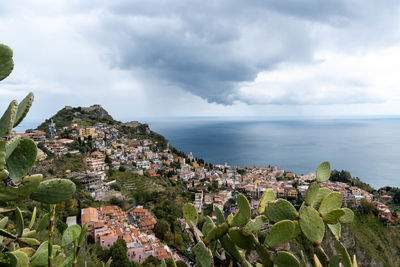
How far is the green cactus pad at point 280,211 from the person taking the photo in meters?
1.08

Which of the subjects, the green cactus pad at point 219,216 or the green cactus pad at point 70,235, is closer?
the green cactus pad at point 70,235

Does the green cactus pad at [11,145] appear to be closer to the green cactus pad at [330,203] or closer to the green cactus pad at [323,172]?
the green cactus pad at [330,203]

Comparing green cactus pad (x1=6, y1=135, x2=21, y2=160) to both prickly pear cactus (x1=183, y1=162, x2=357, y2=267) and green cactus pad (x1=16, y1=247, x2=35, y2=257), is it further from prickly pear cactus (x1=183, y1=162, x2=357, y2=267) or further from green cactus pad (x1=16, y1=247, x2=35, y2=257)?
prickly pear cactus (x1=183, y1=162, x2=357, y2=267)

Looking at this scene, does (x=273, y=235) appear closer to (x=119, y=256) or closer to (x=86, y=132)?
(x=119, y=256)

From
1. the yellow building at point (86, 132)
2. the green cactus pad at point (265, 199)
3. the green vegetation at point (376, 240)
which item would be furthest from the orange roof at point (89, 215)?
the yellow building at point (86, 132)

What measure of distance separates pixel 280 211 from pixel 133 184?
26698mm

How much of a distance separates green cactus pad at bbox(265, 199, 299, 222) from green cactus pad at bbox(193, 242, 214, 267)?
34 centimetres

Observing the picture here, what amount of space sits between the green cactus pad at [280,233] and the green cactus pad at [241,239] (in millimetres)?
78

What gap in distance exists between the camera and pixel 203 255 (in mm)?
963

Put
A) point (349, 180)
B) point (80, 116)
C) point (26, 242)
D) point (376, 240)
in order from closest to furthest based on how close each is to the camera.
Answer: point (26, 242)
point (376, 240)
point (349, 180)
point (80, 116)

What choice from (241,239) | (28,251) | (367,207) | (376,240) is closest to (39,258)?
(28,251)

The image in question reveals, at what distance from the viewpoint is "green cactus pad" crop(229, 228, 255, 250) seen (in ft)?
3.44

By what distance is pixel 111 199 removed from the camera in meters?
21.4

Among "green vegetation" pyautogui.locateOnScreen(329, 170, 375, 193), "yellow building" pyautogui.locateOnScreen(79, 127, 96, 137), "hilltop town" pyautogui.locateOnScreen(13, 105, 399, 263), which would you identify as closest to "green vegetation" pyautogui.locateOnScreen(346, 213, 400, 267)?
"hilltop town" pyautogui.locateOnScreen(13, 105, 399, 263)
